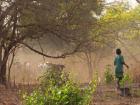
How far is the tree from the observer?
55.1ft

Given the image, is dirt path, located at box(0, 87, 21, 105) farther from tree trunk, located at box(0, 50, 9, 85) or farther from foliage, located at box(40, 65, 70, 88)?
tree trunk, located at box(0, 50, 9, 85)

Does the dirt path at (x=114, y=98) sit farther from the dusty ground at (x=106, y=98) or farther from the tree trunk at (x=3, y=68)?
the tree trunk at (x=3, y=68)

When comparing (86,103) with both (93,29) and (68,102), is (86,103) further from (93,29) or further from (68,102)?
(93,29)

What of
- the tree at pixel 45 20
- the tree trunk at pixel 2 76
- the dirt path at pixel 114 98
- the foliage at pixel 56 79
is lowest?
the dirt path at pixel 114 98

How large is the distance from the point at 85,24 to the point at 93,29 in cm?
126

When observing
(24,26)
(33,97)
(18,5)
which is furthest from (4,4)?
(33,97)

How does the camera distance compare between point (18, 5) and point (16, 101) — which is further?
point (18, 5)

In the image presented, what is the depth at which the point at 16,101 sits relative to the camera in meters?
12.5

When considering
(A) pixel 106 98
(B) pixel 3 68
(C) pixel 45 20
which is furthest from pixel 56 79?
(B) pixel 3 68

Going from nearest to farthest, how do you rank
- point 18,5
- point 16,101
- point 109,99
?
point 16,101 → point 109,99 → point 18,5

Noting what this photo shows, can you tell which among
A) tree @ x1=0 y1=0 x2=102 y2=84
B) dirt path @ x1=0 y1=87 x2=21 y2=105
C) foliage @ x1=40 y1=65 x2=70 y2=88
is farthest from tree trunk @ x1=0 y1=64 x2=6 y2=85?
foliage @ x1=40 y1=65 x2=70 y2=88

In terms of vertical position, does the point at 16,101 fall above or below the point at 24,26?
below

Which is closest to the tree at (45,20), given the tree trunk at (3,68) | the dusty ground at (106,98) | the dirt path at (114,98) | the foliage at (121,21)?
the tree trunk at (3,68)

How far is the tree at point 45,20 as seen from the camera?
1678 cm
